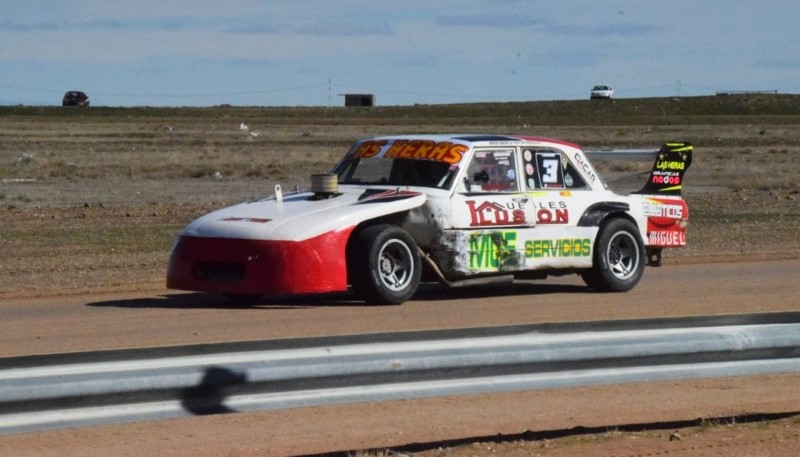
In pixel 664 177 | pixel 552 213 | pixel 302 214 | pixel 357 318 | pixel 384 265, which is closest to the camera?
pixel 357 318

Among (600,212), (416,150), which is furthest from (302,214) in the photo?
(600,212)

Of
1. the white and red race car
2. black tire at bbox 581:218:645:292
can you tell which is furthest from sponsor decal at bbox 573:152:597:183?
black tire at bbox 581:218:645:292

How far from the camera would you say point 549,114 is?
96875 millimetres

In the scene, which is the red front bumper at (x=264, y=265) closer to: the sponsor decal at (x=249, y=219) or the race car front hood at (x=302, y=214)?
the race car front hood at (x=302, y=214)

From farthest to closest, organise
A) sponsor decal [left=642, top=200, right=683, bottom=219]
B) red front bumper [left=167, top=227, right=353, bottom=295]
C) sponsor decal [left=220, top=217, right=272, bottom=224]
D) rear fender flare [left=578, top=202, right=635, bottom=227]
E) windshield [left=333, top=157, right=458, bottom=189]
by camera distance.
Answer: sponsor decal [left=642, top=200, right=683, bottom=219] < rear fender flare [left=578, top=202, right=635, bottom=227] < windshield [left=333, top=157, right=458, bottom=189] < sponsor decal [left=220, top=217, right=272, bottom=224] < red front bumper [left=167, top=227, right=353, bottom=295]

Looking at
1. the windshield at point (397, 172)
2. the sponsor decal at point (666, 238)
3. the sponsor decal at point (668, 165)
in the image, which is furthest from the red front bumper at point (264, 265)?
the sponsor decal at point (668, 165)

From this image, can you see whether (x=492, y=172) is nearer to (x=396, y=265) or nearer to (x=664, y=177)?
(x=396, y=265)

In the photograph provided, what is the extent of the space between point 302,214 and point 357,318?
104 cm

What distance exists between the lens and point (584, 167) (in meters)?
13.7

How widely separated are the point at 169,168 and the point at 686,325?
1249 inches

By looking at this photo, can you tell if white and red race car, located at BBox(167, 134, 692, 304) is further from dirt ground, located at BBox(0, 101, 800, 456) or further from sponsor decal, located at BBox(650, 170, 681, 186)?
dirt ground, located at BBox(0, 101, 800, 456)

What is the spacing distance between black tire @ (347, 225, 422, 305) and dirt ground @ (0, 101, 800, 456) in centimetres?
19

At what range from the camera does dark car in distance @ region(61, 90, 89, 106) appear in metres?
107

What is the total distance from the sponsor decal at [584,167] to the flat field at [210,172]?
0.91 meters
